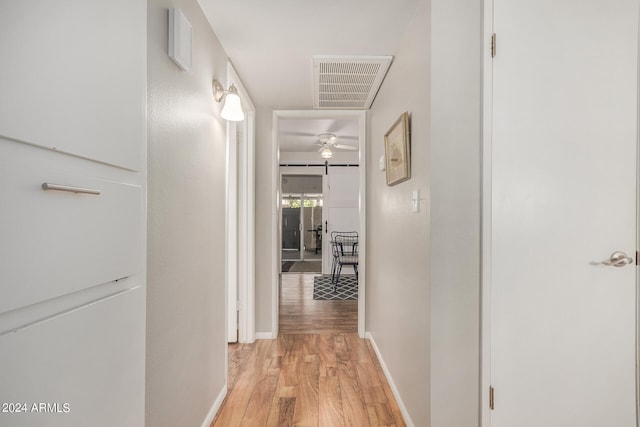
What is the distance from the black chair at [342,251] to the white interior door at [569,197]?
4.01 meters

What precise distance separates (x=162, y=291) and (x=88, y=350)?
0.45m

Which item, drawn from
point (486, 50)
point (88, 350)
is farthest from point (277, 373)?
point (486, 50)

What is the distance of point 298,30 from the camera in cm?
182

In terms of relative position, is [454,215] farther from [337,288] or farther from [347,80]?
[337,288]

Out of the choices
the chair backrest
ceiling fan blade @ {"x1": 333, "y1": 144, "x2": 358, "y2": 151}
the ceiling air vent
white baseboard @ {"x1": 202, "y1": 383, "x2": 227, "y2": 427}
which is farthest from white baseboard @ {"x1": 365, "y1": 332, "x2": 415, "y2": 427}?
ceiling fan blade @ {"x1": 333, "y1": 144, "x2": 358, "y2": 151}

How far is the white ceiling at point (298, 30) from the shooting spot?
161 centimetres

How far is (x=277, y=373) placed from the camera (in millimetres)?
2324

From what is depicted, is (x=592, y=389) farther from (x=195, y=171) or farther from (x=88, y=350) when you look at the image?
(x=195, y=171)

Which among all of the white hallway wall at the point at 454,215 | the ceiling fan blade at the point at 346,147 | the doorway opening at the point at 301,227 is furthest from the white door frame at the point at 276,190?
the doorway opening at the point at 301,227

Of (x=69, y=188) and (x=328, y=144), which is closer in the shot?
(x=69, y=188)

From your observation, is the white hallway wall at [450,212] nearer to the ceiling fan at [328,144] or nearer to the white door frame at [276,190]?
the white door frame at [276,190]

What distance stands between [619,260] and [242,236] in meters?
2.57

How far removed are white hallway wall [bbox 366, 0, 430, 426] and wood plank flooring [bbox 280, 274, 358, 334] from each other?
0.83 m

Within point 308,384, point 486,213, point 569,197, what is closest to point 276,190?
point 308,384
